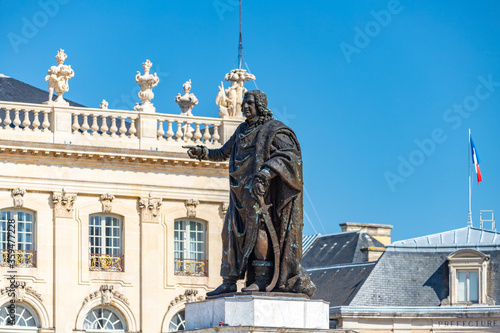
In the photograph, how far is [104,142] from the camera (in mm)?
48875

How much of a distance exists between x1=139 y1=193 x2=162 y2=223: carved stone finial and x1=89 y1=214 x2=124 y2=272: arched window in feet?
2.74

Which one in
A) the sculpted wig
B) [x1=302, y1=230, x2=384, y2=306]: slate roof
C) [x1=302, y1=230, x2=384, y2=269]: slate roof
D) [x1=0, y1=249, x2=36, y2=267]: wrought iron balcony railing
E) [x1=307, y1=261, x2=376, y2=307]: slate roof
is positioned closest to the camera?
the sculpted wig

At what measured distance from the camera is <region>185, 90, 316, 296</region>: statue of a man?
46.3ft

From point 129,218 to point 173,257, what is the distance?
6.21ft

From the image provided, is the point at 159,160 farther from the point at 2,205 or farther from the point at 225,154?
the point at 225,154

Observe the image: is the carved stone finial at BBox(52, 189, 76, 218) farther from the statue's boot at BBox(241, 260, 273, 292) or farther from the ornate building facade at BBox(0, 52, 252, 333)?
the statue's boot at BBox(241, 260, 273, 292)

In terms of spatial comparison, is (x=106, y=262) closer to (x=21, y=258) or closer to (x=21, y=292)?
(x=21, y=258)

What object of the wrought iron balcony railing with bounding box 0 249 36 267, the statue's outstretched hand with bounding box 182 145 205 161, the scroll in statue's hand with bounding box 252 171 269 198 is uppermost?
the wrought iron balcony railing with bounding box 0 249 36 267

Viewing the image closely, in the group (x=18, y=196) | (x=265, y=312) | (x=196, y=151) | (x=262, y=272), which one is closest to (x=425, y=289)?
(x=18, y=196)

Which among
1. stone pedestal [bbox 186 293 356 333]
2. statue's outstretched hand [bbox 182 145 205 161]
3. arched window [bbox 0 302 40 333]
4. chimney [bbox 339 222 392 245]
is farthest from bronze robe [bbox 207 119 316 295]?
chimney [bbox 339 222 392 245]

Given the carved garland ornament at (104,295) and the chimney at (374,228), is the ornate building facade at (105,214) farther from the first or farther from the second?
the chimney at (374,228)

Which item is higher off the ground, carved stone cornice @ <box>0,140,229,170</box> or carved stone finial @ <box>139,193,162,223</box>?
carved stone cornice @ <box>0,140,229,170</box>

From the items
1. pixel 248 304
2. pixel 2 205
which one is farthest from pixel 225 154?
pixel 2 205

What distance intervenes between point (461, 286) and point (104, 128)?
13658 millimetres
